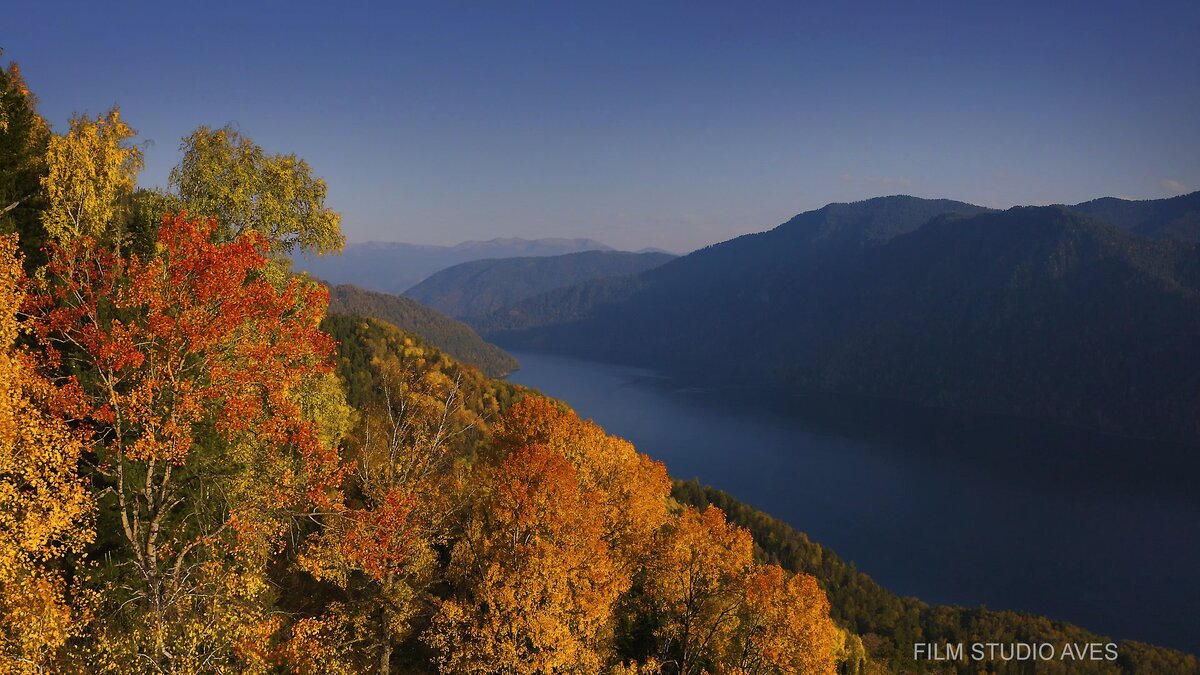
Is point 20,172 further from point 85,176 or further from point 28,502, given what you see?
point 28,502

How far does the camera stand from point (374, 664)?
24.3 m

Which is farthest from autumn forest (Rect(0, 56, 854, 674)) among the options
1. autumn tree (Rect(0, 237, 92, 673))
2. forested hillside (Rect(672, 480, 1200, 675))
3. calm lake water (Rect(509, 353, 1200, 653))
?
calm lake water (Rect(509, 353, 1200, 653))

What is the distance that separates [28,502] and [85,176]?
1190 cm

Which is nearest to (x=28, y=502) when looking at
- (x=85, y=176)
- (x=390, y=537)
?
(x=390, y=537)

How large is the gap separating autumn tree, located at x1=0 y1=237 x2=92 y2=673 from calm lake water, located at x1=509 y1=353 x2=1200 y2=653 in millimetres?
125731

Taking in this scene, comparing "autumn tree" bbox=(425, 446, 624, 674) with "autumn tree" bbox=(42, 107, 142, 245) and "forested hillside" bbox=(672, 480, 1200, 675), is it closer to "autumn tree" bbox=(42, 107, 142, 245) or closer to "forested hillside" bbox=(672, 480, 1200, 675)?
"autumn tree" bbox=(42, 107, 142, 245)

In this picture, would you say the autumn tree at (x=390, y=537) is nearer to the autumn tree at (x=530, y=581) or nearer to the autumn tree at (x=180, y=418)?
the autumn tree at (x=530, y=581)

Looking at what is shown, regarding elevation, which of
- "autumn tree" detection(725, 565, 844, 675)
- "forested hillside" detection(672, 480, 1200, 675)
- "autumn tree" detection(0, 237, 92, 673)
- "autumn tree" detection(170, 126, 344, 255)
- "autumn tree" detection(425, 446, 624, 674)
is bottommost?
"forested hillside" detection(672, 480, 1200, 675)

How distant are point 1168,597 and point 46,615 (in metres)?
156

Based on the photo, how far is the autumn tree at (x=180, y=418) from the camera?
45.8ft

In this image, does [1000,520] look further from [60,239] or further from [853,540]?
[60,239]

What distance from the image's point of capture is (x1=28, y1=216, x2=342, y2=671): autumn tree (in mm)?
13945

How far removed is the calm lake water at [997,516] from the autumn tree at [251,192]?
121454 mm

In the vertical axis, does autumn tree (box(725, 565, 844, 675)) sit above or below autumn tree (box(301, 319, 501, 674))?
below
